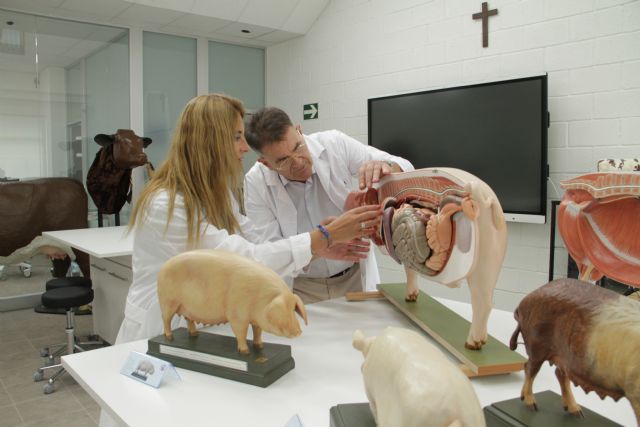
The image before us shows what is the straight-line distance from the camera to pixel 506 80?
3373 millimetres

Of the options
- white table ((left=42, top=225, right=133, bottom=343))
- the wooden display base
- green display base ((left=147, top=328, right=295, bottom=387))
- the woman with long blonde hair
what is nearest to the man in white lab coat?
the wooden display base

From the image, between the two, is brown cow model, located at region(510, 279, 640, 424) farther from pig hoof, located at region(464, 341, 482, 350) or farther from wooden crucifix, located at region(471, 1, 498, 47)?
wooden crucifix, located at region(471, 1, 498, 47)

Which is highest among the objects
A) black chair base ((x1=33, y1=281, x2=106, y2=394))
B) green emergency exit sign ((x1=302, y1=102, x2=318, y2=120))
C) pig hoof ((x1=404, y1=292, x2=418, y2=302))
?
green emergency exit sign ((x1=302, y1=102, x2=318, y2=120))

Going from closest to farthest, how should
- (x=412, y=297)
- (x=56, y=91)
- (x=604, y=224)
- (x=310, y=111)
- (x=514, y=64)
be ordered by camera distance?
(x=604, y=224)
(x=412, y=297)
(x=514, y=64)
(x=56, y=91)
(x=310, y=111)

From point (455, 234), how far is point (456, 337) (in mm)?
291

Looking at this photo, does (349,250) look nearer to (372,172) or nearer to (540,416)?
(372,172)

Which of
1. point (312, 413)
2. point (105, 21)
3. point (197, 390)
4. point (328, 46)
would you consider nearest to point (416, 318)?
point (312, 413)

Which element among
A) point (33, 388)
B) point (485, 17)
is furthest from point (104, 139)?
point (485, 17)

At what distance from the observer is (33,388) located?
2.96 metres

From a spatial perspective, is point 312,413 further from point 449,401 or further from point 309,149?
point 309,149

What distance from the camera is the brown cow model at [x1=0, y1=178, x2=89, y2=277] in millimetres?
4008

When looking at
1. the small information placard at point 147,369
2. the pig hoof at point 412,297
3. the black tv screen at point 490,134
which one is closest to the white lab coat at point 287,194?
the pig hoof at point 412,297

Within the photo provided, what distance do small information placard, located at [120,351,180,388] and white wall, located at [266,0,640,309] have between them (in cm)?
287

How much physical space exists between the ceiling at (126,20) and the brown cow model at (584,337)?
13.8 ft
